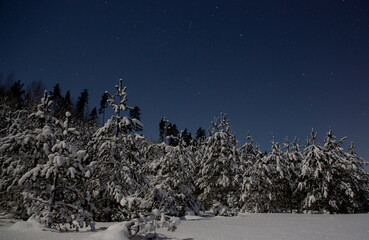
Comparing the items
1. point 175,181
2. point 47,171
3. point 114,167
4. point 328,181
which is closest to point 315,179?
point 328,181

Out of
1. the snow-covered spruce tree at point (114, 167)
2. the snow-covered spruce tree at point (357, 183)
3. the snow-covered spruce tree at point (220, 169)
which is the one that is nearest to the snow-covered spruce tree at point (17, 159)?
the snow-covered spruce tree at point (114, 167)

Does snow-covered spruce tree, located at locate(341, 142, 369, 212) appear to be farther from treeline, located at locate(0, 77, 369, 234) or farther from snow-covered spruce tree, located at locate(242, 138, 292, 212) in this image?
snow-covered spruce tree, located at locate(242, 138, 292, 212)

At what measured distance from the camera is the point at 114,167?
13.0 m

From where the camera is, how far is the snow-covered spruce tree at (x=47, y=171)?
8.30 metres

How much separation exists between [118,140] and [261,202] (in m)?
17.7

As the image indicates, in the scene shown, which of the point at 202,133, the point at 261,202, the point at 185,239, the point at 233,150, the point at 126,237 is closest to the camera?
the point at 126,237

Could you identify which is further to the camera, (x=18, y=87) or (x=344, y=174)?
(x=18, y=87)

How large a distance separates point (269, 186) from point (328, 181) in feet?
18.7

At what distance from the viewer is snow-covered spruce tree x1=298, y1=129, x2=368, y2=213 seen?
22875mm

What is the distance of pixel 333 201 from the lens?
22312mm

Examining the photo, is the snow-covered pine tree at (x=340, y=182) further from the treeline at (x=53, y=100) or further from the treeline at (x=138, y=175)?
the treeline at (x=53, y=100)

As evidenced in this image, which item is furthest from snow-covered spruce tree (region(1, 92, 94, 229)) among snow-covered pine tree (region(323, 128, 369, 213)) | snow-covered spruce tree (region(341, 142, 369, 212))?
snow-covered spruce tree (region(341, 142, 369, 212))

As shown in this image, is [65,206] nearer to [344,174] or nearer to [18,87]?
[344,174]

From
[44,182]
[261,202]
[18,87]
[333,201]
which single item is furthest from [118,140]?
[18,87]
